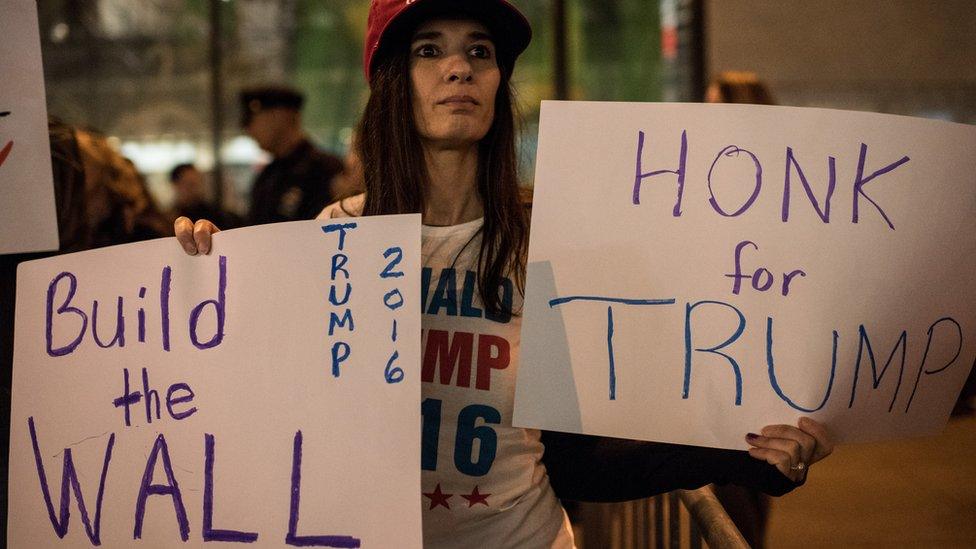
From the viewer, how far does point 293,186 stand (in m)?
3.87

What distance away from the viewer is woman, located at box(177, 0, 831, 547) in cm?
129

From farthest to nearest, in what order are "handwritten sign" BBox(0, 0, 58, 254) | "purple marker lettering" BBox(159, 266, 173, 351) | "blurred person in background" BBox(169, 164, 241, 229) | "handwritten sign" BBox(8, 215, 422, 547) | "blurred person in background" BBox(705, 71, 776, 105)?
"blurred person in background" BBox(169, 164, 241, 229)
"blurred person in background" BBox(705, 71, 776, 105)
"handwritten sign" BBox(0, 0, 58, 254)
"purple marker lettering" BBox(159, 266, 173, 351)
"handwritten sign" BBox(8, 215, 422, 547)

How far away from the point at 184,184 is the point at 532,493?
5.07 meters

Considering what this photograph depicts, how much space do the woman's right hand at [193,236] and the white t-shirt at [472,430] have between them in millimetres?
333

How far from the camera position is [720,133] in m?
1.20

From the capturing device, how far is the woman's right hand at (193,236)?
121cm

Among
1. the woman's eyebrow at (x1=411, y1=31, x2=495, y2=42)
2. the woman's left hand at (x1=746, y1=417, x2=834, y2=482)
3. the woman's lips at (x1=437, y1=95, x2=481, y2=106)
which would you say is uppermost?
the woman's eyebrow at (x1=411, y1=31, x2=495, y2=42)

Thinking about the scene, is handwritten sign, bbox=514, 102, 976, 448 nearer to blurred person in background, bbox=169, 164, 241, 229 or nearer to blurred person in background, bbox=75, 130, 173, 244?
blurred person in background, bbox=75, 130, 173, 244

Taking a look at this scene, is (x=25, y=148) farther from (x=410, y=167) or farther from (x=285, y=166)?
(x=285, y=166)

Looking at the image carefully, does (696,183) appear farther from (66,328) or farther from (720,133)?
(66,328)

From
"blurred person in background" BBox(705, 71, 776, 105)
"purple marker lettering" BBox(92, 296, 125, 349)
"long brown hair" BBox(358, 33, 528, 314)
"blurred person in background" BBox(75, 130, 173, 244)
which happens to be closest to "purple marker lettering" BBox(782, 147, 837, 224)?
"long brown hair" BBox(358, 33, 528, 314)

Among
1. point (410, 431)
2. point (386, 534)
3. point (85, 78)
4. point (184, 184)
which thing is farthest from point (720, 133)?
point (85, 78)

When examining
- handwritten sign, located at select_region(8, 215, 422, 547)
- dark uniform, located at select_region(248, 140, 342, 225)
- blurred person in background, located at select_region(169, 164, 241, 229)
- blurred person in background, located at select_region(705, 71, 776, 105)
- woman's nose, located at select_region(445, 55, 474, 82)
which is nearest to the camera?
handwritten sign, located at select_region(8, 215, 422, 547)

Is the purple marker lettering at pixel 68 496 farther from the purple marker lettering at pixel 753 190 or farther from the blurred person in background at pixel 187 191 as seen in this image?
the blurred person in background at pixel 187 191
